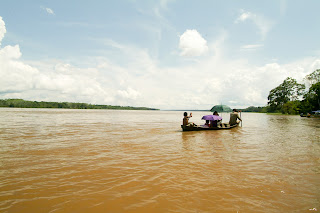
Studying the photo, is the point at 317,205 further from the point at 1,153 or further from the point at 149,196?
the point at 1,153

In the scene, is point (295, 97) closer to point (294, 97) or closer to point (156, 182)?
point (294, 97)

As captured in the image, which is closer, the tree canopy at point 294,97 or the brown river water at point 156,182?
the brown river water at point 156,182

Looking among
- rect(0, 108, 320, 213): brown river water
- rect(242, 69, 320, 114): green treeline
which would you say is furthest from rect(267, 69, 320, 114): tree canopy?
rect(0, 108, 320, 213): brown river water

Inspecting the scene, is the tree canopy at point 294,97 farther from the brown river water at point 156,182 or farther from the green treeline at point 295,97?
the brown river water at point 156,182

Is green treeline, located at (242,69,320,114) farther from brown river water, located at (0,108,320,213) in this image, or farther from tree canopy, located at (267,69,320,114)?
brown river water, located at (0,108,320,213)

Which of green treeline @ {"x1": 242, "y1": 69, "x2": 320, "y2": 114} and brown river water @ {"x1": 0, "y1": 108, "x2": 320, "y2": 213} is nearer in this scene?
brown river water @ {"x1": 0, "y1": 108, "x2": 320, "y2": 213}

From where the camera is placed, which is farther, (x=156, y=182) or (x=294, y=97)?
(x=294, y=97)

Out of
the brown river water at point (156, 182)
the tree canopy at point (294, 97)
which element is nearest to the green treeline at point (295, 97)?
the tree canopy at point (294, 97)

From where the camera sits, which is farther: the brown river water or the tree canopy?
the tree canopy

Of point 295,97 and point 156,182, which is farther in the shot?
point 295,97

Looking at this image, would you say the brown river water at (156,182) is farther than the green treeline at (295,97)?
No

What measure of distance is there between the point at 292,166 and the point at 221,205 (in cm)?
495

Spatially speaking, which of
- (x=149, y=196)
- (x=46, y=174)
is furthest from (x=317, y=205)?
(x=46, y=174)

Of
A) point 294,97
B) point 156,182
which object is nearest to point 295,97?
point 294,97
